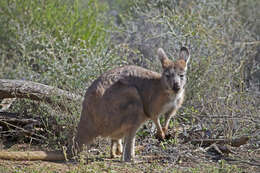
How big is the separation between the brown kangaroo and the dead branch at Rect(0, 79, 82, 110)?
992 mm

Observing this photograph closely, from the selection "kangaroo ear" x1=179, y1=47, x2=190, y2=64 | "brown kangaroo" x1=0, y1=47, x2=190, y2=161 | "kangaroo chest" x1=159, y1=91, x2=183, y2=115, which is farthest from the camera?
"kangaroo ear" x1=179, y1=47, x2=190, y2=64

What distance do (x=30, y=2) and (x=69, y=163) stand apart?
18.5ft

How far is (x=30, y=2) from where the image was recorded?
32.9 feet

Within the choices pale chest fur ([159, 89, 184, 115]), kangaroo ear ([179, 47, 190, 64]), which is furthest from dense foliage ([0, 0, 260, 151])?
kangaroo ear ([179, 47, 190, 64])

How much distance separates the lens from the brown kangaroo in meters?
5.83

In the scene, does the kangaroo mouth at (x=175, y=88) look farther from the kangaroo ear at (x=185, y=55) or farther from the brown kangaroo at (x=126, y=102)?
the kangaroo ear at (x=185, y=55)

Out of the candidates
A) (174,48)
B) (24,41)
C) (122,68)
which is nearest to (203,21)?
(174,48)

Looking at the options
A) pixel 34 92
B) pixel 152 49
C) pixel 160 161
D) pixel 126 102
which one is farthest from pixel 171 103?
pixel 152 49

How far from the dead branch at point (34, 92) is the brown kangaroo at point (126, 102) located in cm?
99

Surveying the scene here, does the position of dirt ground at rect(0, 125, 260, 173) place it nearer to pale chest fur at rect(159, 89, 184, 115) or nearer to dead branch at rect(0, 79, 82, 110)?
pale chest fur at rect(159, 89, 184, 115)

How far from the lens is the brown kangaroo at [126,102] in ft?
19.1

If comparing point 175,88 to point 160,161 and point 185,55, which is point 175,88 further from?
point 160,161

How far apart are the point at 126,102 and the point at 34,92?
1959 millimetres

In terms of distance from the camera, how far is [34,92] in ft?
22.7
